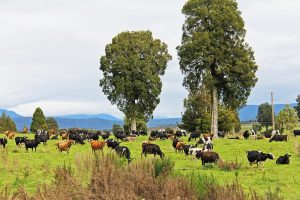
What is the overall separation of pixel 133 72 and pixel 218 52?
1854 centimetres

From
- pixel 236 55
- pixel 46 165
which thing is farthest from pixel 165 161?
pixel 236 55

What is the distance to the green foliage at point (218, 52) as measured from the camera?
147ft

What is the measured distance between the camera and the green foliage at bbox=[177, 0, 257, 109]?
44.9 m

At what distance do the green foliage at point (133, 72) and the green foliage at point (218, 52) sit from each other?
45.8ft

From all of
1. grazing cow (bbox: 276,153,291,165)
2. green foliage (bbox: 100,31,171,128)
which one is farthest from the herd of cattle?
green foliage (bbox: 100,31,171,128)

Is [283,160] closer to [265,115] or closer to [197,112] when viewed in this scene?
[197,112]

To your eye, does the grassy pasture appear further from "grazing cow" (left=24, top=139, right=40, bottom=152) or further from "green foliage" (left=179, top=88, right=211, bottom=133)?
"green foliage" (left=179, top=88, right=211, bottom=133)

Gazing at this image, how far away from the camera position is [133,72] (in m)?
60.5

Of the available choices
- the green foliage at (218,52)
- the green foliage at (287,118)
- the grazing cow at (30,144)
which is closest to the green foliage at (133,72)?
the green foliage at (218,52)

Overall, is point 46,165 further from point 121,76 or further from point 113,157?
point 121,76

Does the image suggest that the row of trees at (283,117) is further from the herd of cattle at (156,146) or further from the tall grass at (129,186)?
the tall grass at (129,186)

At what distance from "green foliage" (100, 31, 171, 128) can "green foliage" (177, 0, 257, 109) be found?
549 inches

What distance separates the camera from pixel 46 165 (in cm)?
1989

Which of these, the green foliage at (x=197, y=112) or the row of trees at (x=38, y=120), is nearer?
the green foliage at (x=197, y=112)
